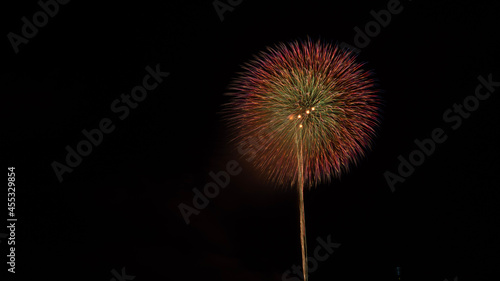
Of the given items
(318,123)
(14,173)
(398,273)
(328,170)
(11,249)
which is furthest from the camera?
(398,273)

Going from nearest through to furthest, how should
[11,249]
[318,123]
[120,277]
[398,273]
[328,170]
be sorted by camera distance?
1. [11,249]
2. [328,170]
3. [318,123]
4. [398,273]
5. [120,277]

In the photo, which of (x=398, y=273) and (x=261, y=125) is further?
(x=398, y=273)

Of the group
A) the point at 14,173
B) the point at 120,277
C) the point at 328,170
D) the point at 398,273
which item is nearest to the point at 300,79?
the point at 328,170

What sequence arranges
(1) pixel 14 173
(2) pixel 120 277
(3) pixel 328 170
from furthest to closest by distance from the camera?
(2) pixel 120 277
(3) pixel 328 170
(1) pixel 14 173

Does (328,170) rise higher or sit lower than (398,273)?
higher

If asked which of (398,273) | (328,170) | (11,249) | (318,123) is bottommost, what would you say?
(398,273)

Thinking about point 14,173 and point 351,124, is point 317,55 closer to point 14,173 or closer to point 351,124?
point 351,124

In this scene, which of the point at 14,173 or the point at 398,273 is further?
the point at 398,273

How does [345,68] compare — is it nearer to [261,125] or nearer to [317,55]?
[317,55]

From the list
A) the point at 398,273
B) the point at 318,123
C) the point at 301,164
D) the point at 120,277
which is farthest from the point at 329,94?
the point at 120,277
